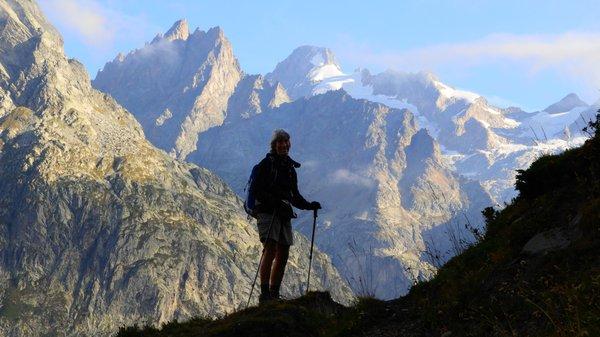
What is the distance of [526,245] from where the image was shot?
965cm

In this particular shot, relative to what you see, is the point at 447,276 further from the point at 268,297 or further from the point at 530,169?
the point at 268,297

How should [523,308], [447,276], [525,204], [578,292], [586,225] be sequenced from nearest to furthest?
1. [578,292]
2. [523,308]
3. [586,225]
4. [447,276]
5. [525,204]

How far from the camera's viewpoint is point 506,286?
8562 mm

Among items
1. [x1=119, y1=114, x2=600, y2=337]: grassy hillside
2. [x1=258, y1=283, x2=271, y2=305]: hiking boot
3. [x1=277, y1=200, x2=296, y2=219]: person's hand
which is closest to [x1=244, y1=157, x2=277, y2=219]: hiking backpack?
[x1=277, y1=200, x2=296, y2=219]: person's hand

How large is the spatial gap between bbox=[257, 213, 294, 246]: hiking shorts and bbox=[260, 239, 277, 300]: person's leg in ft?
0.44

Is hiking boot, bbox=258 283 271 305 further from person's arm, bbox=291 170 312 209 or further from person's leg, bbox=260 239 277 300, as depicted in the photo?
person's arm, bbox=291 170 312 209

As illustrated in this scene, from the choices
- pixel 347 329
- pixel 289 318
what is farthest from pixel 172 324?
pixel 347 329

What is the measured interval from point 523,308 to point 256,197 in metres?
6.50

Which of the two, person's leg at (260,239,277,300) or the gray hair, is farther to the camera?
the gray hair

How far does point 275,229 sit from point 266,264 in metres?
0.80

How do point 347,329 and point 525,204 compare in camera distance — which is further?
point 525,204

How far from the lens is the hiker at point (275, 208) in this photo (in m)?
13.0

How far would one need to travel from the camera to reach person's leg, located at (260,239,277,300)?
13.0 meters

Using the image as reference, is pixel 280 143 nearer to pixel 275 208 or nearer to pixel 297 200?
Answer: pixel 297 200
